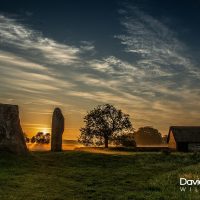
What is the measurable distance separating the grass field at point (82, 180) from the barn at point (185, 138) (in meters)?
28.9

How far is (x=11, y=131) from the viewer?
3209 centimetres

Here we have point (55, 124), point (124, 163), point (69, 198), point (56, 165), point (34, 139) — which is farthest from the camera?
point (34, 139)

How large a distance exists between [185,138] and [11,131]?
38151 millimetres

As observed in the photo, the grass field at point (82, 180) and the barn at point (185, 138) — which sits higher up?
the barn at point (185, 138)

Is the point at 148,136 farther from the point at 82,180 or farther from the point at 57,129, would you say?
the point at 82,180

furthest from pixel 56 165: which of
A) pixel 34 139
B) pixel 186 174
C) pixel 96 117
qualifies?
pixel 34 139

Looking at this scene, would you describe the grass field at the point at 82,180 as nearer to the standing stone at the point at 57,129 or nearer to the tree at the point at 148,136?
the standing stone at the point at 57,129

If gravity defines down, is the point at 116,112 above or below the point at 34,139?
above

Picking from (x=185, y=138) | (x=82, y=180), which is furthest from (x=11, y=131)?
(x=185, y=138)

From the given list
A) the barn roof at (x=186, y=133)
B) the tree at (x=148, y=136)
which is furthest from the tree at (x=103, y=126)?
the tree at (x=148, y=136)

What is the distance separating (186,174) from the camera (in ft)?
70.4

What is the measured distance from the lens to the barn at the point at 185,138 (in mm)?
61469

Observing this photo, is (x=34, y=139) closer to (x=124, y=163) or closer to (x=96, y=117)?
(x=96, y=117)

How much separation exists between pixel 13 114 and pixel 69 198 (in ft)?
61.8
